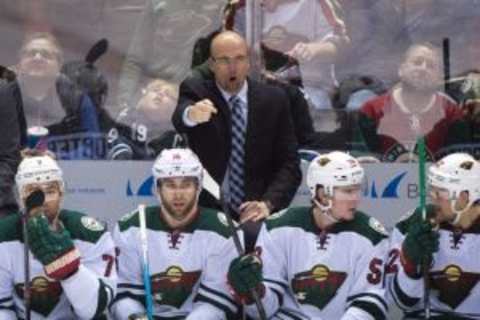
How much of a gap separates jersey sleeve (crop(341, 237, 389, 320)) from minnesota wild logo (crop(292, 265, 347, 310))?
0.25 ft

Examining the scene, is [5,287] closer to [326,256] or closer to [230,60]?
[326,256]

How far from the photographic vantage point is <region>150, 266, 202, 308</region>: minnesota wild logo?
7426 millimetres

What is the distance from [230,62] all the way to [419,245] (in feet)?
4.47

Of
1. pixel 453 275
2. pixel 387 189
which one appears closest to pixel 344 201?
pixel 453 275

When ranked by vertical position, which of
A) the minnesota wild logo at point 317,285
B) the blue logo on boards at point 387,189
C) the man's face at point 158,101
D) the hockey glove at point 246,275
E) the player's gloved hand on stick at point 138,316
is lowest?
the player's gloved hand on stick at point 138,316

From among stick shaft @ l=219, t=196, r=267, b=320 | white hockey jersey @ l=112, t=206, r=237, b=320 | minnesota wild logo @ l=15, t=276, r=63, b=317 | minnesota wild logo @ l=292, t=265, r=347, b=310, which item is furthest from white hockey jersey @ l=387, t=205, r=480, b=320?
minnesota wild logo @ l=15, t=276, r=63, b=317

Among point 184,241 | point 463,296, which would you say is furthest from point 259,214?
point 463,296

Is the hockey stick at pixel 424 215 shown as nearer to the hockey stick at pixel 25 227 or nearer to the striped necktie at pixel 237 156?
the striped necktie at pixel 237 156

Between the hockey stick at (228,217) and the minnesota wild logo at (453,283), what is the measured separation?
81cm

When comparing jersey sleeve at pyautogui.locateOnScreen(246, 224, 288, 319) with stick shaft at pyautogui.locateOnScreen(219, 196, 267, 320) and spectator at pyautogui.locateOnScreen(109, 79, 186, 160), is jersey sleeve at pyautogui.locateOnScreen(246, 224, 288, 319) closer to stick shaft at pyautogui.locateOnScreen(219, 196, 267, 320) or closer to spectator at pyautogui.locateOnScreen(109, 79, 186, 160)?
stick shaft at pyautogui.locateOnScreen(219, 196, 267, 320)

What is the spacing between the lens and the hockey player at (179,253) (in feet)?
24.3

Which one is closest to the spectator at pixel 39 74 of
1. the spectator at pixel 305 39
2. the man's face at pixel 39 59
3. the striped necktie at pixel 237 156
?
the man's face at pixel 39 59

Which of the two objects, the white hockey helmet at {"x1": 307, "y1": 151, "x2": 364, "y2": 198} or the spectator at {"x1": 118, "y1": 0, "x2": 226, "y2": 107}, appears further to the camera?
→ the spectator at {"x1": 118, "y1": 0, "x2": 226, "y2": 107}

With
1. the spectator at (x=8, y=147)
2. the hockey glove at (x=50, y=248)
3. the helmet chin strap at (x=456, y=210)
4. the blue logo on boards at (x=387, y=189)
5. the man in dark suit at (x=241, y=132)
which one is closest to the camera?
the hockey glove at (x=50, y=248)
